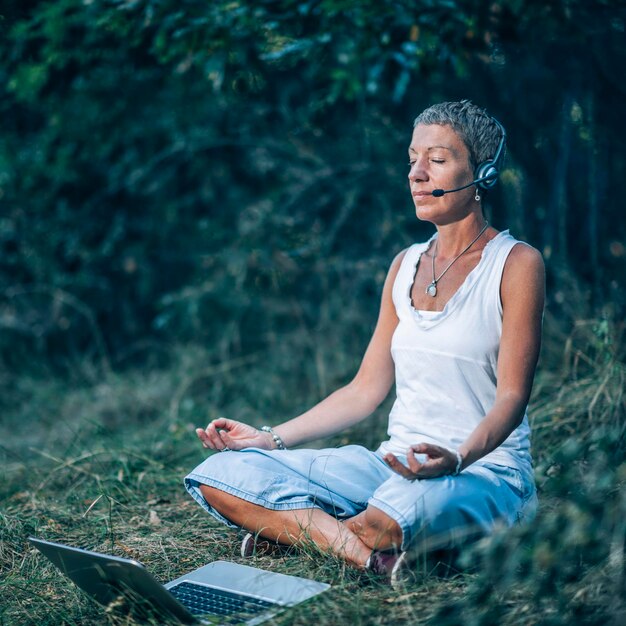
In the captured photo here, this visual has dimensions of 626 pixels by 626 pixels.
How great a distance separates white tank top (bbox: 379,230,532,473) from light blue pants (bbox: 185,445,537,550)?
0.10 meters

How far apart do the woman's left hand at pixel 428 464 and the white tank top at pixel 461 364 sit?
1.00 ft

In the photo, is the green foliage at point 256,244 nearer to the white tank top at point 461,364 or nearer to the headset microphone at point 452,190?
the white tank top at point 461,364

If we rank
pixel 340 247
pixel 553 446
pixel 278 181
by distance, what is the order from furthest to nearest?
pixel 278 181 → pixel 340 247 → pixel 553 446

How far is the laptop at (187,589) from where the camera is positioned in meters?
2.15

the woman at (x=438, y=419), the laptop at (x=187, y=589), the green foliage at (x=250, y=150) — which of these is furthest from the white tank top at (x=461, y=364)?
the green foliage at (x=250, y=150)

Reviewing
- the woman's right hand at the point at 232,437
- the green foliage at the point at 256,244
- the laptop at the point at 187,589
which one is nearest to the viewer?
the laptop at the point at 187,589

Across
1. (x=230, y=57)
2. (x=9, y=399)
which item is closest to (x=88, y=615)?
(x=230, y=57)

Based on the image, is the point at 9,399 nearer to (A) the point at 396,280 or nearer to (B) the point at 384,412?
(B) the point at 384,412

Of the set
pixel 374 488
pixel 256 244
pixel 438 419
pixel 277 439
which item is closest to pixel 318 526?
pixel 374 488

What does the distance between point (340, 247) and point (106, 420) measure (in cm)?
185

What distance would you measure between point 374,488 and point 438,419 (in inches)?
12.6

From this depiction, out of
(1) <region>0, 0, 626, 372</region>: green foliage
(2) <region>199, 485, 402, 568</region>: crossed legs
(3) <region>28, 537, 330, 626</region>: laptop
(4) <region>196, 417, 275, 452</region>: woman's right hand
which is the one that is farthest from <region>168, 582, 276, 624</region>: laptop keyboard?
(1) <region>0, 0, 626, 372</region>: green foliage

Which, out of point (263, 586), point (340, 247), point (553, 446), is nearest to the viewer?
point (263, 586)

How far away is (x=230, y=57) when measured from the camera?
4.13m
